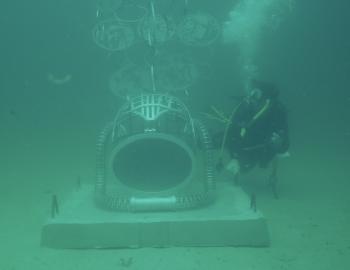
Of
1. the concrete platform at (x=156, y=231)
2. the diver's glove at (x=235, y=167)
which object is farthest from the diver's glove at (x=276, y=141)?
the concrete platform at (x=156, y=231)

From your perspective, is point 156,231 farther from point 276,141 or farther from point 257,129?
point 257,129

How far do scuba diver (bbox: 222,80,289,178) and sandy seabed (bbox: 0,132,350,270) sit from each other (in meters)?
0.75

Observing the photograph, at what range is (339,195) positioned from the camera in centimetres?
716

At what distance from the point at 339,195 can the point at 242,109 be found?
226 centimetres

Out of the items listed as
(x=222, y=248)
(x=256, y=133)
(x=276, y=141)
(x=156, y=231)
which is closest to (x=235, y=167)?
(x=256, y=133)

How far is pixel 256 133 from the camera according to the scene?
662 cm

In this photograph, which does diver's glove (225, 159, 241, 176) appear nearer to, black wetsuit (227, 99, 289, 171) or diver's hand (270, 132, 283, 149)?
black wetsuit (227, 99, 289, 171)

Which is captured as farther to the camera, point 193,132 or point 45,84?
point 45,84

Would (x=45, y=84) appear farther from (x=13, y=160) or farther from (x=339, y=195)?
(x=339, y=195)

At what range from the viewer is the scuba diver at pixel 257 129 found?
6484 mm

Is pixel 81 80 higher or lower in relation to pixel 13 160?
higher

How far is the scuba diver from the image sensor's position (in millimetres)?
6484

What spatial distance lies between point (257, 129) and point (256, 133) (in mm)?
68

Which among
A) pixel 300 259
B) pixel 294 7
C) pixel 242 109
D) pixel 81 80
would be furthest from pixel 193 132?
pixel 294 7
